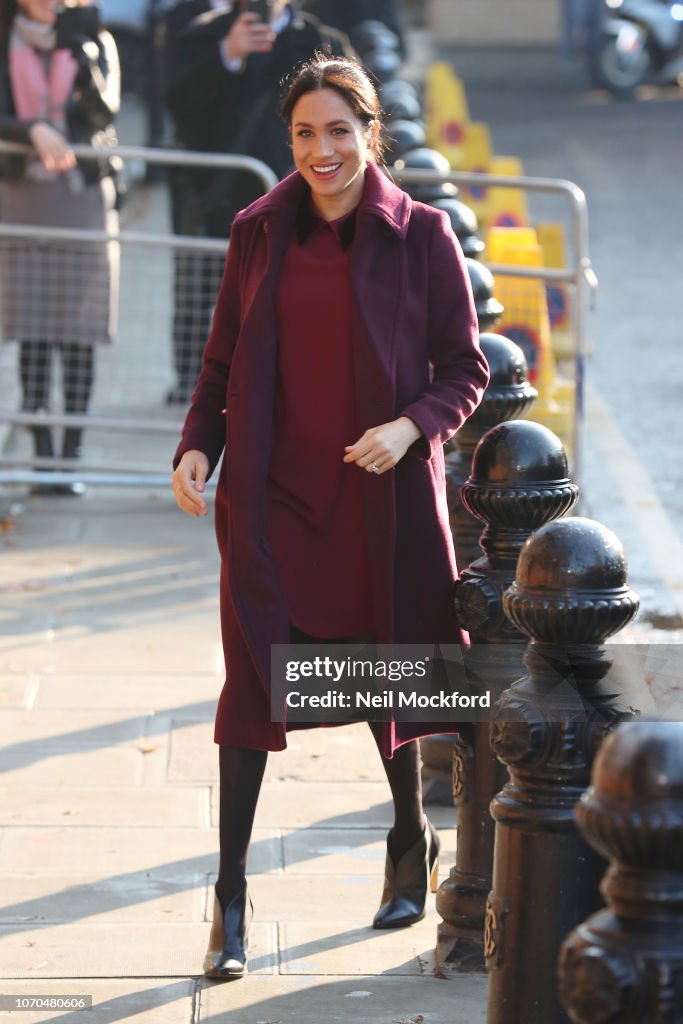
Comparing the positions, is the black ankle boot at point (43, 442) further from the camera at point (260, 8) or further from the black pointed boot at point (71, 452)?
the camera at point (260, 8)

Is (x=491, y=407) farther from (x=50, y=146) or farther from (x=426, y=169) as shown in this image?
(x=50, y=146)

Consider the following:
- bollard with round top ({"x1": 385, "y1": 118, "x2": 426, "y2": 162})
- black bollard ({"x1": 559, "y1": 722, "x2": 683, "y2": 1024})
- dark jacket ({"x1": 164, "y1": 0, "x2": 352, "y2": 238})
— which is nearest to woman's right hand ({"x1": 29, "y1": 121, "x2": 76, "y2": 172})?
dark jacket ({"x1": 164, "y1": 0, "x2": 352, "y2": 238})

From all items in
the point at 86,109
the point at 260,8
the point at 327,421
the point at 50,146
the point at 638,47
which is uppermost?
the point at 638,47

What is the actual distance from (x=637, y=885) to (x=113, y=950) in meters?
1.81

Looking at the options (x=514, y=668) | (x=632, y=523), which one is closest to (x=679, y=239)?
(x=632, y=523)

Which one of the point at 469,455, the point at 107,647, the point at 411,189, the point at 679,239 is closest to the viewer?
the point at 469,455

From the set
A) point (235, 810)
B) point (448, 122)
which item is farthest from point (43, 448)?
point (448, 122)

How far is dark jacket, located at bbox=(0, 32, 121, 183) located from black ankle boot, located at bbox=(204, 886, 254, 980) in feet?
16.4

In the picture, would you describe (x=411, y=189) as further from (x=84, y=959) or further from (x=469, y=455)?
(x=84, y=959)

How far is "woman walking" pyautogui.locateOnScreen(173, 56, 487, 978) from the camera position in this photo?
3.69 meters

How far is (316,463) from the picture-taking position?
12.3 ft

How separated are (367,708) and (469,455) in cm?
118

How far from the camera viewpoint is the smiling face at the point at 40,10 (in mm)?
7895

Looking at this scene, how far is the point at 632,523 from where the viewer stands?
7.88 m
